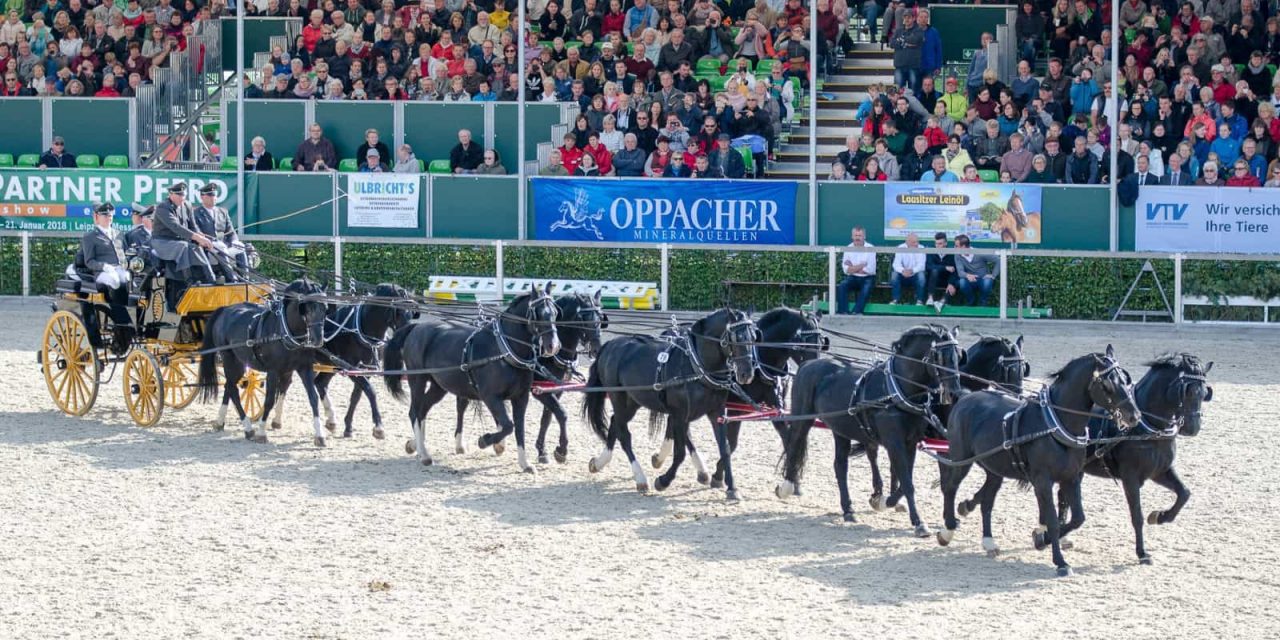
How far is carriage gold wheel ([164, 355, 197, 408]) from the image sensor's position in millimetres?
16297

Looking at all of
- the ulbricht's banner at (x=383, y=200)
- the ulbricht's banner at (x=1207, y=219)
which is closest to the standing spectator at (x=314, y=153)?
the ulbricht's banner at (x=383, y=200)

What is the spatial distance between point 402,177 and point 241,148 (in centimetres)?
216

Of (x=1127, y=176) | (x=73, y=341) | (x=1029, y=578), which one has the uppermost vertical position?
(x=1127, y=176)

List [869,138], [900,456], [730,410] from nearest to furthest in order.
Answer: [900,456] → [730,410] → [869,138]

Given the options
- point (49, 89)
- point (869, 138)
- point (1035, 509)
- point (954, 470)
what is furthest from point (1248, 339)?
point (49, 89)

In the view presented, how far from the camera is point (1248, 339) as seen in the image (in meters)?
20.5

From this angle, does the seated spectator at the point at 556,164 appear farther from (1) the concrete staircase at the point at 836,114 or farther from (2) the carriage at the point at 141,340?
(2) the carriage at the point at 141,340

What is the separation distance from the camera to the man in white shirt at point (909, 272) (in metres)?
21.6

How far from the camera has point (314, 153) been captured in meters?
24.8

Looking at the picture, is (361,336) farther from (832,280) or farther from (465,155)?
(465,155)

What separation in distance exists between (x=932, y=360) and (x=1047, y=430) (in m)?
1.13

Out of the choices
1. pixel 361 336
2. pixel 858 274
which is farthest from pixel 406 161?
pixel 361 336

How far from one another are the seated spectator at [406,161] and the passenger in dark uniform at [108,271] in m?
8.24

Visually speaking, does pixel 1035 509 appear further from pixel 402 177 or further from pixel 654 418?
pixel 402 177
